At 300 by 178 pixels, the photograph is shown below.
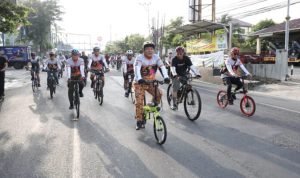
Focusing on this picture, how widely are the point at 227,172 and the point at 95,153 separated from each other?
8.25ft

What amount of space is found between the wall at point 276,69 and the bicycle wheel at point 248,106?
11191 millimetres

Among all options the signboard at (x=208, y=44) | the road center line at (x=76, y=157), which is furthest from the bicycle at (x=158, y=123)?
the signboard at (x=208, y=44)

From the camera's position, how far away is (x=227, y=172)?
5555mm

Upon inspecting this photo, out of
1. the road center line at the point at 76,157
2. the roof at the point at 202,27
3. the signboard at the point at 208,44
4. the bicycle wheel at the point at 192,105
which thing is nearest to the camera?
the road center line at the point at 76,157

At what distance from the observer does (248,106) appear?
10211 millimetres

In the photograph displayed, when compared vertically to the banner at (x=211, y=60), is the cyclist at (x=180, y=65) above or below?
below

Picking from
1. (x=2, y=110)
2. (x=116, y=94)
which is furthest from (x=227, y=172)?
(x=116, y=94)

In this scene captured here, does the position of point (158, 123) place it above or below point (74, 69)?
below

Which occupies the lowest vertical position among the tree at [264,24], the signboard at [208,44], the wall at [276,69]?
the wall at [276,69]

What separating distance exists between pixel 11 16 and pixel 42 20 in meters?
44.5

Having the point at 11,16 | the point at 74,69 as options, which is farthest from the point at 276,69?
the point at 11,16

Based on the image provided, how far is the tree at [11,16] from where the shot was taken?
2114 centimetres

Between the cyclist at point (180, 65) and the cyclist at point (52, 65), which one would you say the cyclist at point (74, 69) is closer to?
the cyclist at point (180, 65)

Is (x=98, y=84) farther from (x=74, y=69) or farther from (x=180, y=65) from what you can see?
(x=180, y=65)
